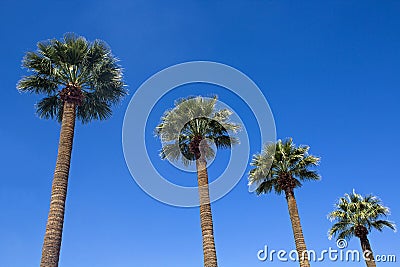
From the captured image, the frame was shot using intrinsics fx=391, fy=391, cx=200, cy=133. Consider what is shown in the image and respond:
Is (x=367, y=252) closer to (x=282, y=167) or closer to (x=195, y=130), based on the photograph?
(x=282, y=167)

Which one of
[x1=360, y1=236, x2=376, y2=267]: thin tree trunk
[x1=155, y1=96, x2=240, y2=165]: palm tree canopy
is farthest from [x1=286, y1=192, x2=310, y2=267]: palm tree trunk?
[x1=360, y1=236, x2=376, y2=267]: thin tree trunk

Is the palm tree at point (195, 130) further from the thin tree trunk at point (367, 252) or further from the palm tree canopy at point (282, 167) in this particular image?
the thin tree trunk at point (367, 252)

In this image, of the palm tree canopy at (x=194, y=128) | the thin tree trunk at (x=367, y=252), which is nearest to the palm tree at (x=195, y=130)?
the palm tree canopy at (x=194, y=128)

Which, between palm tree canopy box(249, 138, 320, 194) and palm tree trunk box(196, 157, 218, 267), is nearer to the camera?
palm tree trunk box(196, 157, 218, 267)

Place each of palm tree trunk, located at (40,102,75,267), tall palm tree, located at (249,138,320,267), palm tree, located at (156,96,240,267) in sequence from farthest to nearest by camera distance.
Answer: tall palm tree, located at (249,138,320,267) < palm tree, located at (156,96,240,267) < palm tree trunk, located at (40,102,75,267)

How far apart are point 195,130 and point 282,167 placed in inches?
318

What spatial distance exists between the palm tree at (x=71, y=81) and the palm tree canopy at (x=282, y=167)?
39.6 feet

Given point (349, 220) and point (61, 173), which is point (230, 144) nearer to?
point (61, 173)

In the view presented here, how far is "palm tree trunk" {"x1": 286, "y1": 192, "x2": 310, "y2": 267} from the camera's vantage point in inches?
926

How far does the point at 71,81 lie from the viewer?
60.5 feet

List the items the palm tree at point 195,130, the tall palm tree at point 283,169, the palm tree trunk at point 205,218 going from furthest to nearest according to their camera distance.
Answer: the tall palm tree at point 283,169
the palm tree at point 195,130
the palm tree trunk at point 205,218

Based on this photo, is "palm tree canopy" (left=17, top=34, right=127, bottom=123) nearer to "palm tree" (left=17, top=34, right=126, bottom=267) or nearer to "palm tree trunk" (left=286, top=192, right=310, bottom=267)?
"palm tree" (left=17, top=34, right=126, bottom=267)

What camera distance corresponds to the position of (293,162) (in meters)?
27.4

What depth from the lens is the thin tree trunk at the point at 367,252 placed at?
29.6 metres
